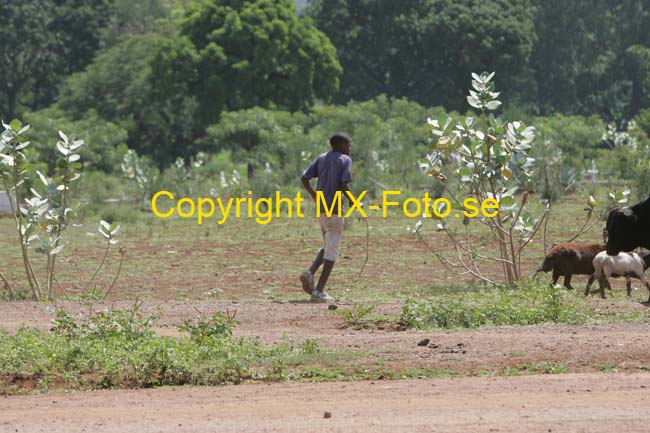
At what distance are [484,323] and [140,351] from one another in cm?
316

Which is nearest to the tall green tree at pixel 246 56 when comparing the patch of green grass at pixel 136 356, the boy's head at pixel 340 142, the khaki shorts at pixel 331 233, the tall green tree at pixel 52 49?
the tall green tree at pixel 52 49

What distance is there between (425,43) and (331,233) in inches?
1842

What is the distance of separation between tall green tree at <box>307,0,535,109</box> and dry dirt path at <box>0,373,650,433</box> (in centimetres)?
4891

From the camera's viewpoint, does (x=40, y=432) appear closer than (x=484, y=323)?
Yes

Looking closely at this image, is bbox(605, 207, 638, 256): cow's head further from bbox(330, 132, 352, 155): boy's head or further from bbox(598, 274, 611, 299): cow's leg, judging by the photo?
bbox(330, 132, 352, 155): boy's head

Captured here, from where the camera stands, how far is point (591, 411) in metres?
7.26

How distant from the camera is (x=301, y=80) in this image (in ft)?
148

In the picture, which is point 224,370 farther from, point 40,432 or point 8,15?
point 8,15

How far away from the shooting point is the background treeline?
117 feet

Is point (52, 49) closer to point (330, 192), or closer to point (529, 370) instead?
point (330, 192)

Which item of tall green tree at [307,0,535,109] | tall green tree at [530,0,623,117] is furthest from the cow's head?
tall green tree at [530,0,623,117]

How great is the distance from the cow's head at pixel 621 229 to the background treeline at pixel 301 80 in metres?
11.7

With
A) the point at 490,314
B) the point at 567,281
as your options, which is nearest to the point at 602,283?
the point at 567,281

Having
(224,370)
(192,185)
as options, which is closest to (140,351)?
(224,370)
